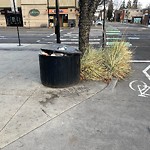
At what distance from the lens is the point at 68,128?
3.73m

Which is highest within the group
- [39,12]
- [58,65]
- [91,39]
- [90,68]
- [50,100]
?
[39,12]

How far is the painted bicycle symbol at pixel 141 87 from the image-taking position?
5.38 meters

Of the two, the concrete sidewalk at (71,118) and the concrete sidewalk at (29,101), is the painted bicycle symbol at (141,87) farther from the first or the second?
→ the concrete sidewalk at (29,101)

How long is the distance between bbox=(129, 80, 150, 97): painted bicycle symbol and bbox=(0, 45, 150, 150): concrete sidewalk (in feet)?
1.38

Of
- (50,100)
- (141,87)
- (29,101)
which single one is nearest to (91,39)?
(141,87)

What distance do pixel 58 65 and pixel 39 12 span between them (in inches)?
1299

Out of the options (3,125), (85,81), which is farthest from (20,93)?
(85,81)

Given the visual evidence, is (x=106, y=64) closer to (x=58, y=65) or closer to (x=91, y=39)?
(x=58, y=65)

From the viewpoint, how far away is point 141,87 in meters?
5.84

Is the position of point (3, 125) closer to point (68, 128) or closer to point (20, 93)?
point (68, 128)

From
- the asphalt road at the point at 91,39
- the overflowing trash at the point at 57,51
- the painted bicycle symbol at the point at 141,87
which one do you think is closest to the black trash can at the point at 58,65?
the overflowing trash at the point at 57,51

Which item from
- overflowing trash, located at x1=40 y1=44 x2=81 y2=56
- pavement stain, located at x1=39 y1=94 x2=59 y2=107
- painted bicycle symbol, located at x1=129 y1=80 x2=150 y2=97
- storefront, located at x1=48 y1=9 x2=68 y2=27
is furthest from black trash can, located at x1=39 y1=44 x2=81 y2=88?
storefront, located at x1=48 y1=9 x2=68 y2=27

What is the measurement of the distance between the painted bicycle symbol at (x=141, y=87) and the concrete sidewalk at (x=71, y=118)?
16.6 inches

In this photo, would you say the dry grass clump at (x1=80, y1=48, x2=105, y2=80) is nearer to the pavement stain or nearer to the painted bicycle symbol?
the painted bicycle symbol
